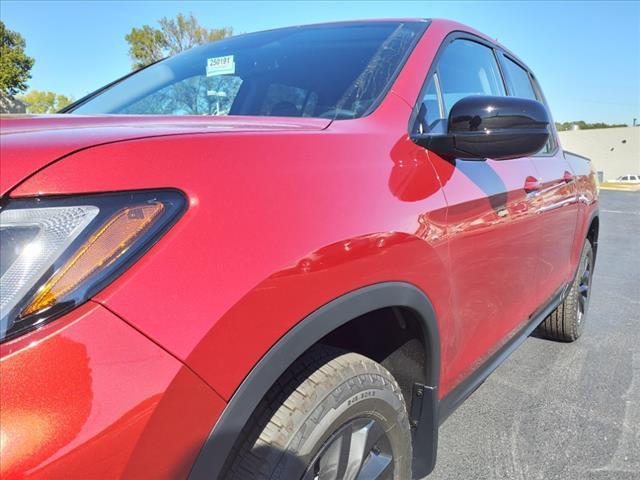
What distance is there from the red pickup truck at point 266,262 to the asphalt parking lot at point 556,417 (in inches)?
22.7

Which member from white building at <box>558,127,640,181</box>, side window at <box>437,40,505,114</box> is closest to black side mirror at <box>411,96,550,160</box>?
side window at <box>437,40,505,114</box>

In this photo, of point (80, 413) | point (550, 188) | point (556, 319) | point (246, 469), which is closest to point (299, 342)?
point (246, 469)

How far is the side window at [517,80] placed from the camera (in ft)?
10.1

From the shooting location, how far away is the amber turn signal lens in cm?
82

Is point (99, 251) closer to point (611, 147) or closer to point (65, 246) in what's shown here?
point (65, 246)

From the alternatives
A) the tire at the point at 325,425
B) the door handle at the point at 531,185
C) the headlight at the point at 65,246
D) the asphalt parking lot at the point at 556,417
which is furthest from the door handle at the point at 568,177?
the headlight at the point at 65,246

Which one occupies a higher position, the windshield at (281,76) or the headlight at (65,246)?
the windshield at (281,76)


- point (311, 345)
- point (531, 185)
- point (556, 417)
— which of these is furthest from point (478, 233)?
point (556, 417)

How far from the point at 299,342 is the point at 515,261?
4.72 ft

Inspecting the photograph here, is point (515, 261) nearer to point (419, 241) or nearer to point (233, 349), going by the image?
point (419, 241)

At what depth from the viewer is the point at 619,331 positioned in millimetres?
4430

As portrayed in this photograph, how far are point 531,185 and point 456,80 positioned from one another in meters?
0.62

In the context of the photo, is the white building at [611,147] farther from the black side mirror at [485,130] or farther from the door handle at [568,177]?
the black side mirror at [485,130]

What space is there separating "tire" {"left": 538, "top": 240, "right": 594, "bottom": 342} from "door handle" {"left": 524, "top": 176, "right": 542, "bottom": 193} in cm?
140
